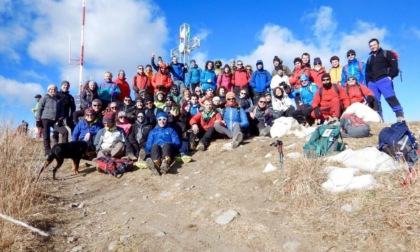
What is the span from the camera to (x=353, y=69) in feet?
32.5

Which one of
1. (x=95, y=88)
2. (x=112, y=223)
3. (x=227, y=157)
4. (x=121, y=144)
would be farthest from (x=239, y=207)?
(x=95, y=88)

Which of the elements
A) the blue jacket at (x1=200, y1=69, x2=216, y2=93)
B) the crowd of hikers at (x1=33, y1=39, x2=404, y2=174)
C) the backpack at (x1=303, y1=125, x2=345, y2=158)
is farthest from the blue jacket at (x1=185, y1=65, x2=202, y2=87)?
the backpack at (x1=303, y1=125, x2=345, y2=158)

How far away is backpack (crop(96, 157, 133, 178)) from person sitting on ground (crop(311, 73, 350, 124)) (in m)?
5.60

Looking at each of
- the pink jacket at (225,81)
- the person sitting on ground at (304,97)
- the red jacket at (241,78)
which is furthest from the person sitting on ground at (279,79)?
the pink jacket at (225,81)

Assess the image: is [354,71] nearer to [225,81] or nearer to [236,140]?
[225,81]

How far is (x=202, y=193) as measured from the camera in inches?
225

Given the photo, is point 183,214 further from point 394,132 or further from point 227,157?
point 394,132

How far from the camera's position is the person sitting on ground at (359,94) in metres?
8.87

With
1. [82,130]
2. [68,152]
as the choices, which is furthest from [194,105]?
[68,152]

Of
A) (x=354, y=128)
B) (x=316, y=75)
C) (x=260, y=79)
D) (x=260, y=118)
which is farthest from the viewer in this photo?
(x=260, y=79)

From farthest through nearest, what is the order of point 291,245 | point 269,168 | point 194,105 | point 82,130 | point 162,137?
1. point 194,105
2. point 82,130
3. point 162,137
4. point 269,168
5. point 291,245

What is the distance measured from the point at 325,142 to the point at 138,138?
502 cm

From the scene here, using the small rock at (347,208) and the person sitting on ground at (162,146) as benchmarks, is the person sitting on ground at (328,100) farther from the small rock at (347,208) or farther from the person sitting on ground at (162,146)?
the small rock at (347,208)

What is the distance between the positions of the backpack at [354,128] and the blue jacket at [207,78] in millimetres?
5758
